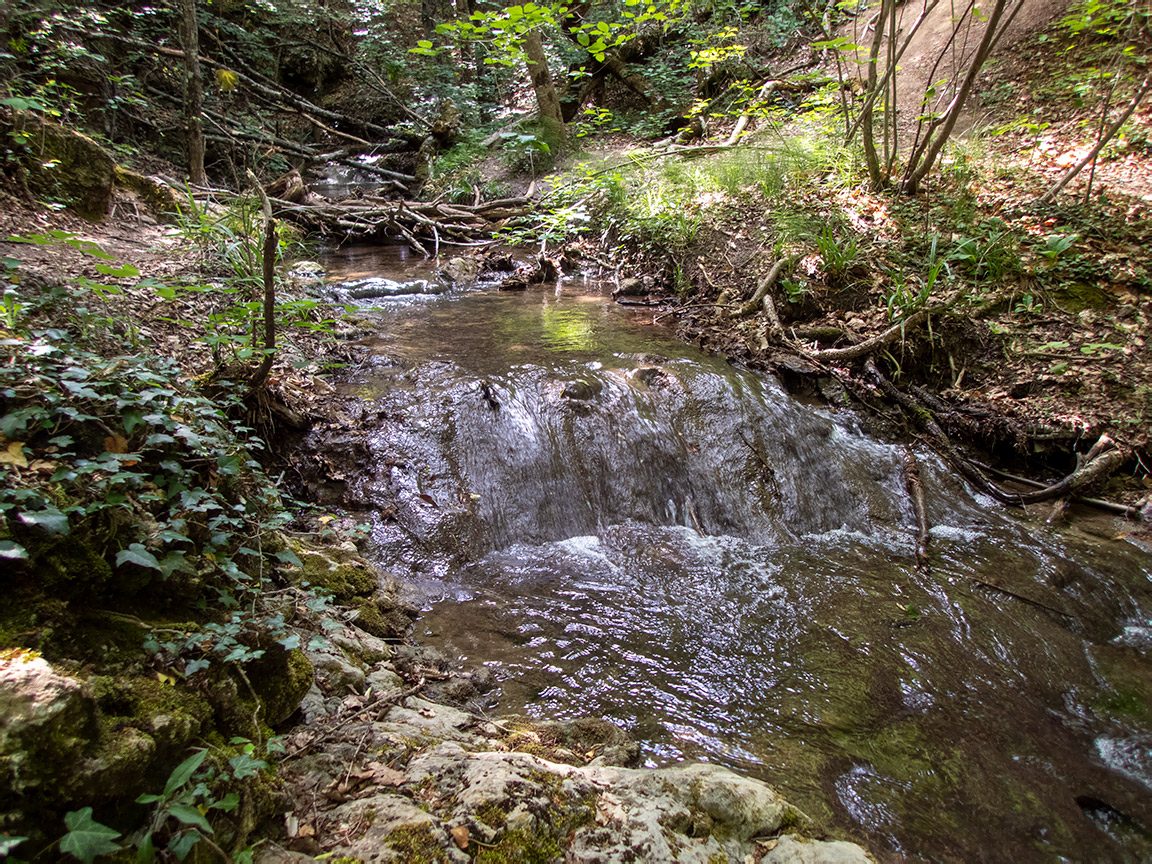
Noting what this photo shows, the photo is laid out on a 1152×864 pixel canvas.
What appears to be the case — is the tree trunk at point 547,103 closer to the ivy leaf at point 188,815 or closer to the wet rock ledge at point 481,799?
the wet rock ledge at point 481,799

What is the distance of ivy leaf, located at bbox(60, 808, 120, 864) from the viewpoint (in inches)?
36.8

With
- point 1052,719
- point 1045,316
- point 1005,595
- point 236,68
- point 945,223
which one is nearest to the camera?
point 1052,719

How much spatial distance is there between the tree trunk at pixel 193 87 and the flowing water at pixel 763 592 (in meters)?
4.62

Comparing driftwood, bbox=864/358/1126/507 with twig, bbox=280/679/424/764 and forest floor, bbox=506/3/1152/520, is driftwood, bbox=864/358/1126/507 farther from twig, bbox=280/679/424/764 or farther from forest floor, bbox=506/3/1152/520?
twig, bbox=280/679/424/764

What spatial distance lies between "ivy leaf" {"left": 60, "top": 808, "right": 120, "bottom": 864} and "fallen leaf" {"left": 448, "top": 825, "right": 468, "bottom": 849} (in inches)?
30.9

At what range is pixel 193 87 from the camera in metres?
7.36

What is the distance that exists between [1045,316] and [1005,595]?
10.2 ft

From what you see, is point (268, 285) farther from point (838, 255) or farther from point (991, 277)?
point (991, 277)

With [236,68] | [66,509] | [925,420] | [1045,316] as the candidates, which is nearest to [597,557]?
[66,509]

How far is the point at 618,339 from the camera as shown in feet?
20.4

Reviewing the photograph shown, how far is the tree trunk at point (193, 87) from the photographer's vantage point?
720 cm

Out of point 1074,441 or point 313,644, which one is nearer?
point 313,644

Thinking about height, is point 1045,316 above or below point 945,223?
below

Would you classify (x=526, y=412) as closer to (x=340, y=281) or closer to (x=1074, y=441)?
(x=340, y=281)
